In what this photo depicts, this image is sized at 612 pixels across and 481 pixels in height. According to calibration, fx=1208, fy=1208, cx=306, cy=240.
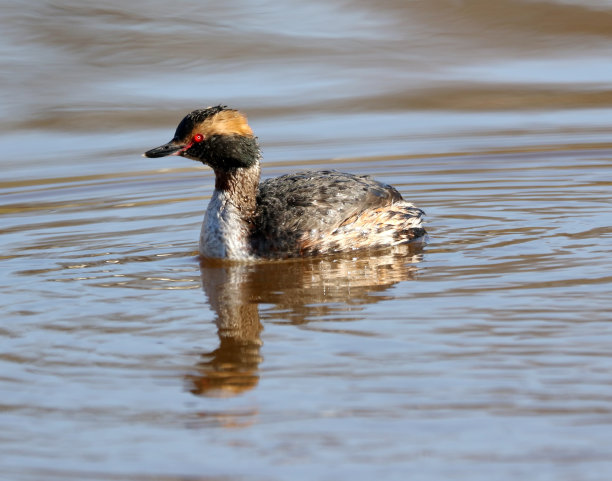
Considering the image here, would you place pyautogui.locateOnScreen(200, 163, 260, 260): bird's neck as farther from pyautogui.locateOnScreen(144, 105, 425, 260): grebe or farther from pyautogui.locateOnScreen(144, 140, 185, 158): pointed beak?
pyautogui.locateOnScreen(144, 140, 185, 158): pointed beak

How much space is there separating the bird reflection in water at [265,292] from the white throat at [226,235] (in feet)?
0.24

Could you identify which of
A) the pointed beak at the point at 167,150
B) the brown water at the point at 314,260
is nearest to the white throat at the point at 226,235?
the brown water at the point at 314,260

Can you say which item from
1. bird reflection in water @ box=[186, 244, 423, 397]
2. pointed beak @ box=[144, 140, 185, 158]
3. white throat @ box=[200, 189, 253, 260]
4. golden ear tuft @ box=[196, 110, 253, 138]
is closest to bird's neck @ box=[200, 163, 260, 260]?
white throat @ box=[200, 189, 253, 260]

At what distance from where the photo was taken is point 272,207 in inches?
346

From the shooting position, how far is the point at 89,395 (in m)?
5.70

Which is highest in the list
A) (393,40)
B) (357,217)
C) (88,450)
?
(393,40)

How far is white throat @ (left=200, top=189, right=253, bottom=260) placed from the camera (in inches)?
339

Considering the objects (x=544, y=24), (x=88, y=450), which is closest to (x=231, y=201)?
(x=88, y=450)

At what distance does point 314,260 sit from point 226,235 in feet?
2.14

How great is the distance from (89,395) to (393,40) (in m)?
10.9

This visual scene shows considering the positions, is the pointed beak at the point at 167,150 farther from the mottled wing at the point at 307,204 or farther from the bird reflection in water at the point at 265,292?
the bird reflection in water at the point at 265,292

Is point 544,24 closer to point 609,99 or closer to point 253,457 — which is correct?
point 609,99

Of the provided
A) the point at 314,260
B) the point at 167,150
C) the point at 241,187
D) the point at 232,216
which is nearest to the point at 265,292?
the point at 314,260

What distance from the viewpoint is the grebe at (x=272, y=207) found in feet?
28.2
